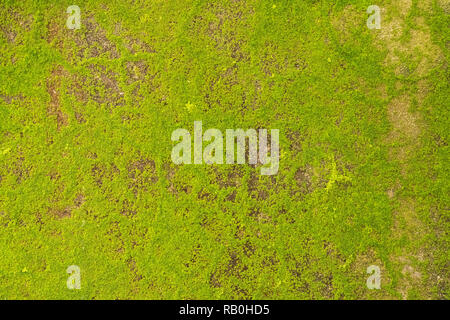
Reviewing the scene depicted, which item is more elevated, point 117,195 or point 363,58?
point 363,58

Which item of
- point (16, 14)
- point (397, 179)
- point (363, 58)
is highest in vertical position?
point (16, 14)

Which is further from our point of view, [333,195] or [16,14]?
[16,14]

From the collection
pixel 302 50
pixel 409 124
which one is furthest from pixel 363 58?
pixel 409 124

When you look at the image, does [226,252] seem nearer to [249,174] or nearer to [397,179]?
[249,174]

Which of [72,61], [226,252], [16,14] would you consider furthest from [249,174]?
[16,14]

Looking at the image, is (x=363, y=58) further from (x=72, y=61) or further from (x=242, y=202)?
(x=72, y=61)

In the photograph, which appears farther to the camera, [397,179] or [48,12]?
[48,12]
